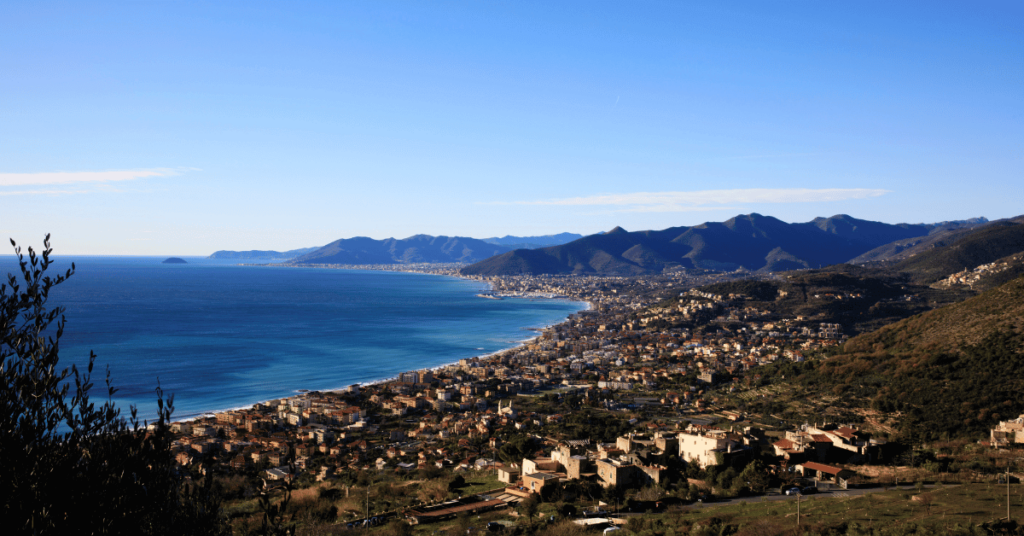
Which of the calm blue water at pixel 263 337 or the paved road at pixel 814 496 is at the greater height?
the paved road at pixel 814 496

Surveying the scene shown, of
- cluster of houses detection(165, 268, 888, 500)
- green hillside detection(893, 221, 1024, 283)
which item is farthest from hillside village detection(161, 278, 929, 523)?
green hillside detection(893, 221, 1024, 283)

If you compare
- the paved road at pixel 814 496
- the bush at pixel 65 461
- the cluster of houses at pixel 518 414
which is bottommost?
the cluster of houses at pixel 518 414

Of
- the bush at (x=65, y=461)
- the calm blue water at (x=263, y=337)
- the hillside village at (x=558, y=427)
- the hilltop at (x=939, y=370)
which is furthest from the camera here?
the calm blue water at (x=263, y=337)

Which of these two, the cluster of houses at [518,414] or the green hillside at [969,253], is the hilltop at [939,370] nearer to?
the cluster of houses at [518,414]

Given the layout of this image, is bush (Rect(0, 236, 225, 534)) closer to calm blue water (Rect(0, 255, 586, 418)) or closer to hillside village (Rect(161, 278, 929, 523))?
hillside village (Rect(161, 278, 929, 523))

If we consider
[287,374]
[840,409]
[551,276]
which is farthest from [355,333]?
[551,276]

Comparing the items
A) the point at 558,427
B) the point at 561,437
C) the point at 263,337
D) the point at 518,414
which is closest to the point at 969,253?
the point at 518,414

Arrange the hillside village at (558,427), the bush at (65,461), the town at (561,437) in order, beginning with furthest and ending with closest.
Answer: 1. the hillside village at (558,427)
2. the town at (561,437)
3. the bush at (65,461)

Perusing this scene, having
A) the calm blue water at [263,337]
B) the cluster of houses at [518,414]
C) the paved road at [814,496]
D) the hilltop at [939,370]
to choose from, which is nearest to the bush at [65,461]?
the cluster of houses at [518,414]

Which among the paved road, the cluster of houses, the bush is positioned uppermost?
the bush
